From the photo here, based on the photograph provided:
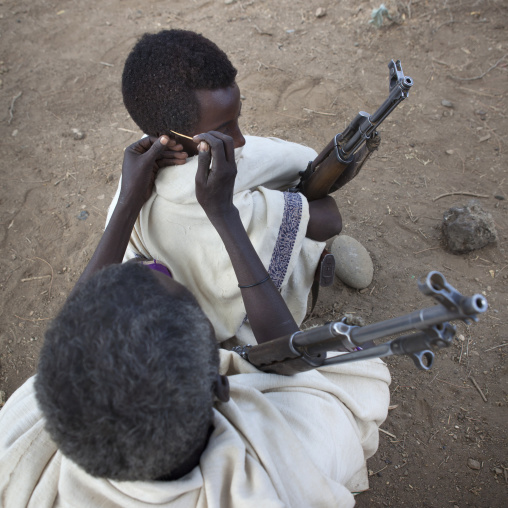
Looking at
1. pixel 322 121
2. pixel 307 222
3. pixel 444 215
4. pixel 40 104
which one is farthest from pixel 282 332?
pixel 40 104

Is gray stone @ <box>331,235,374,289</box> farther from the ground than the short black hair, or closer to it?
closer to it

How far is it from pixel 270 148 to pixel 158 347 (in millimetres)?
1427

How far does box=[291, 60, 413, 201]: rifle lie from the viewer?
5.79 ft

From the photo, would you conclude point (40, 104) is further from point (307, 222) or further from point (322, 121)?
point (307, 222)

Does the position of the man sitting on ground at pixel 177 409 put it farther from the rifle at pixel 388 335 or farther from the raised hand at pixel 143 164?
the raised hand at pixel 143 164

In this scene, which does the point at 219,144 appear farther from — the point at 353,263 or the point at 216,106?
the point at 353,263

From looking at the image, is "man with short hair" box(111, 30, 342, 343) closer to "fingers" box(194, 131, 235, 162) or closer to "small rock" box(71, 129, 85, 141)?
"fingers" box(194, 131, 235, 162)

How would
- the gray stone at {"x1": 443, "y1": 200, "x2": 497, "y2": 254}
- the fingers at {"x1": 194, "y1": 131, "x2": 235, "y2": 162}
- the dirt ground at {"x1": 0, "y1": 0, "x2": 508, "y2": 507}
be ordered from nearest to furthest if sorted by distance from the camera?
1. the fingers at {"x1": 194, "y1": 131, "x2": 235, "y2": 162}
2. the dirt ground at {"x1": 0, "y1": 0, "x2": 508, "y2": 507}
3. the gray stone at {"x1": 443, "y1": 200, "x2": 497, "y2": 254}

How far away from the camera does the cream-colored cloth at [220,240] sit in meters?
1.88

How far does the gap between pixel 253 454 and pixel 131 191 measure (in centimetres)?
117

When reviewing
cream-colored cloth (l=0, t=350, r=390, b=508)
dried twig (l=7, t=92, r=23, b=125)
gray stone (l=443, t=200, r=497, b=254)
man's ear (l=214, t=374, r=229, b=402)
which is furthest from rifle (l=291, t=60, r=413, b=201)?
dried twig (l=7, t=92, r=23, b=125)

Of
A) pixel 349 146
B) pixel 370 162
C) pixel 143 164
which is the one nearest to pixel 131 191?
pixel 143 164

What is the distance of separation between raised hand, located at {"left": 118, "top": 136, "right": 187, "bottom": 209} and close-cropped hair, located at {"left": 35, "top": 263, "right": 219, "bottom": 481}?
Result: 898 millimetres

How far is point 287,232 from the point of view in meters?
1.91
